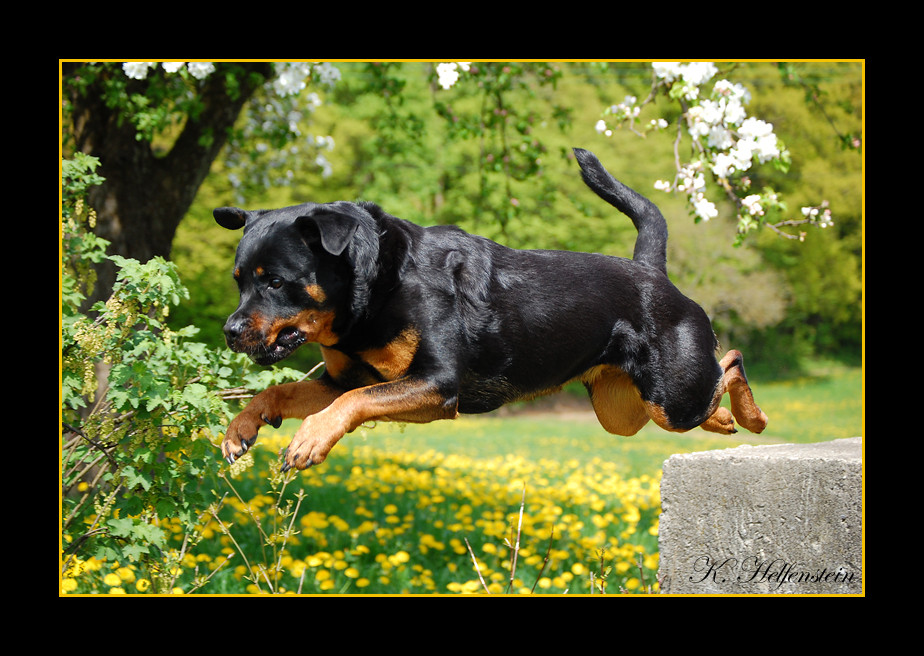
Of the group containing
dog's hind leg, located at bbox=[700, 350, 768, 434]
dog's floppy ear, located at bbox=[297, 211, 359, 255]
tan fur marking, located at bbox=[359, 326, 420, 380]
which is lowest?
dog's hind leg, located at bbox=[700, 350, 768, 434]

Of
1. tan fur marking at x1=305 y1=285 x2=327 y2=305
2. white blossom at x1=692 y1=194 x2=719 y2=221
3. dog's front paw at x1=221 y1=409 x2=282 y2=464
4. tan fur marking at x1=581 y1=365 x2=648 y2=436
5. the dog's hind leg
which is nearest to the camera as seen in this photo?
tan fur marking at x1=305 y1=285 x2=327 y2=305

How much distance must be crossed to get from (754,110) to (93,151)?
16719 mm

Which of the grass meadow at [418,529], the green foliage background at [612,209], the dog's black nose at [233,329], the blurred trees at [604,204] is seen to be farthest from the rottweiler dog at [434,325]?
the green foliage background at [612,209]

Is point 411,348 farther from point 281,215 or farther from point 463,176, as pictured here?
point 463,176

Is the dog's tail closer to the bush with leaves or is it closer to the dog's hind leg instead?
the dog's hind leg

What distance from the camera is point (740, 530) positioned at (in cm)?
464

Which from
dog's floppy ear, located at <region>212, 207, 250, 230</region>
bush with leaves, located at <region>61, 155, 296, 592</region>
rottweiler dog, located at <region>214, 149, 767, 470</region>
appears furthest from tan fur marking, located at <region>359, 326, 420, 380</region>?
bush with leaves, located at <region>61, 155, 296, 592</region>

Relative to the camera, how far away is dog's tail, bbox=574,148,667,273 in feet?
12.8

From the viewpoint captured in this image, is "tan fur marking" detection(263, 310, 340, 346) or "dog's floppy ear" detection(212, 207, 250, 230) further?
"dog's floppy ear" detection(212, 207, 250, 230)

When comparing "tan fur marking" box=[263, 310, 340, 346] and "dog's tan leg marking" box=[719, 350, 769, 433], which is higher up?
"tan fur marking" box=[263, 310, 340, 346]

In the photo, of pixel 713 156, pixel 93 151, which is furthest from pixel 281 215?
pixel 93 151

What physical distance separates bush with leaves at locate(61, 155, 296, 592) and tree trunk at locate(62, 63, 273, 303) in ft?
7.67

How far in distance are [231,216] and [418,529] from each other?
A: 473 cm

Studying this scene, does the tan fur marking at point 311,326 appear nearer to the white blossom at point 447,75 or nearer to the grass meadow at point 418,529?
the grass meadow at point 418,529
